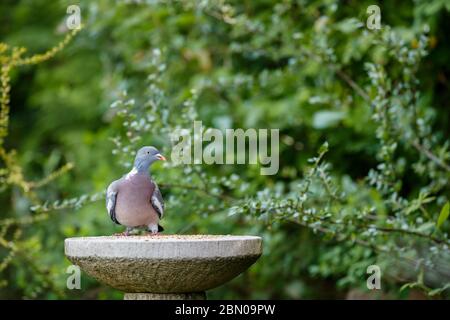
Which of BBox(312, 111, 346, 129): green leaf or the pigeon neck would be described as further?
BBox(312, 111, 346, 129): green leaf

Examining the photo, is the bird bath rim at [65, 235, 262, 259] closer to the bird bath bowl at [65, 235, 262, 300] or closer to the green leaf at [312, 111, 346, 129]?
the bird bath bowl at [65, 235, 262, 300]

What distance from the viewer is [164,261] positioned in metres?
2.81

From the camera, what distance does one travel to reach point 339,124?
5.09m

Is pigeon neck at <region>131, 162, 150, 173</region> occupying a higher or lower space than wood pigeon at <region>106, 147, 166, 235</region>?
higher

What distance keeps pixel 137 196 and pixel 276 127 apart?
7.79ft

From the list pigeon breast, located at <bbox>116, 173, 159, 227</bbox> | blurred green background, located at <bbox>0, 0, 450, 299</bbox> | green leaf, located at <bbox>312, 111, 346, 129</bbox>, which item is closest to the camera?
pigeon breast, located at <bbox>116, 173, 159, 227</bbox>

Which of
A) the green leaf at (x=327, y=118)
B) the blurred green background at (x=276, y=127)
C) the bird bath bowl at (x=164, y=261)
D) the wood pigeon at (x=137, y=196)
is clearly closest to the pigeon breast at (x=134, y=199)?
the wood pigeon at (x=137, y=196)

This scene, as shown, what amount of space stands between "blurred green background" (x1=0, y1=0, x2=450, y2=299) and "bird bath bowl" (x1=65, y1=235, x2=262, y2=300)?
1.20 feet

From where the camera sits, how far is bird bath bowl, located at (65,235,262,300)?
2.80m

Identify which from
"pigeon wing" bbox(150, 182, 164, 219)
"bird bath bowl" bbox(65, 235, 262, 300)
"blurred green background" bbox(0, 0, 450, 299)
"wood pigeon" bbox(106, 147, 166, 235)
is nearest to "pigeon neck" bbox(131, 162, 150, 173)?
"wood pigeon" bbox(106, 147, 166, 235)

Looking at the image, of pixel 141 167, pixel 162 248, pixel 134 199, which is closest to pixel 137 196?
pixel 134 199

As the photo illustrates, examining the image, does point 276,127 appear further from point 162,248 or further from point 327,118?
point 162,248
